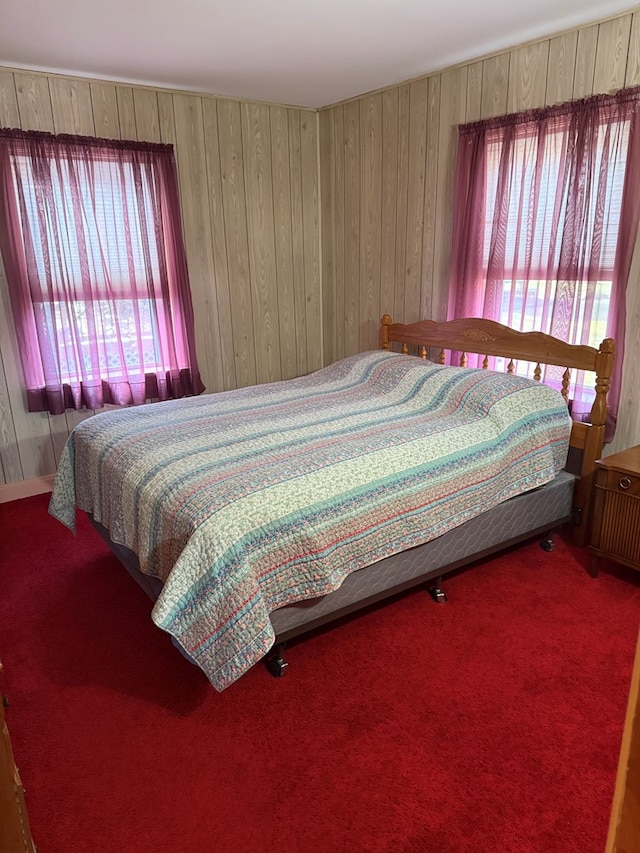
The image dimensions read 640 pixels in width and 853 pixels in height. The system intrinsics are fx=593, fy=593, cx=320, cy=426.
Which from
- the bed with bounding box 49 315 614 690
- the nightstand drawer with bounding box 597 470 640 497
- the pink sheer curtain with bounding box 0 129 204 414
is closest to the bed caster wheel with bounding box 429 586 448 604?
the bed with bounding box 49 315 614 690

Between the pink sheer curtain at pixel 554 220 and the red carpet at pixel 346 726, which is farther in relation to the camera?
the pink sheer curtain at pixel 554 220

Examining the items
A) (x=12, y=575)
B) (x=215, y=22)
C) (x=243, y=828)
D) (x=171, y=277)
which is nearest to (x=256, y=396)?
(x=171, y=277)

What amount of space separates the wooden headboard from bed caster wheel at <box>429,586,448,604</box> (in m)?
0.87

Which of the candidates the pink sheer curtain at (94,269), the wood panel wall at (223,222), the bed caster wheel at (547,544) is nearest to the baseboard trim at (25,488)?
the wood panel wall at (223,222)

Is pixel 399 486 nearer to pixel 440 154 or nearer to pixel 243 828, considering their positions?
pixel 243 828

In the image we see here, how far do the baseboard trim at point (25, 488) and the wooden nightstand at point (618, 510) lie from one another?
10.2ft

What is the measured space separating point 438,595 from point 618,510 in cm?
84

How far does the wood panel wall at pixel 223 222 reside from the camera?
336 cm

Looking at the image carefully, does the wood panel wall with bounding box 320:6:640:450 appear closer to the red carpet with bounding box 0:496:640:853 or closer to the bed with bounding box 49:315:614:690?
the bed with bounding box 49:315:614:690

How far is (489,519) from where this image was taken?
8.34 feet

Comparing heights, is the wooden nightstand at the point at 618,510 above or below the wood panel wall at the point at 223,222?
below

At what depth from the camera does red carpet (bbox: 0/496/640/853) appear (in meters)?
1.54

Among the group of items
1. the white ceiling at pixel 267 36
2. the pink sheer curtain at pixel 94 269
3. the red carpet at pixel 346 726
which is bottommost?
the red carpet at pixel 346 726

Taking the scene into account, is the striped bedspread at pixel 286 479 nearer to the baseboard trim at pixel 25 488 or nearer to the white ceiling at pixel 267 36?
the baseboard trim at pixel 25 488
